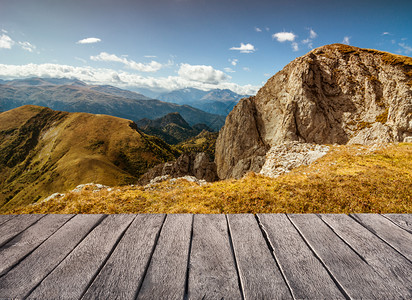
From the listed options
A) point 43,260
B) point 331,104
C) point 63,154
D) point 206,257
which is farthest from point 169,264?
point 63,154

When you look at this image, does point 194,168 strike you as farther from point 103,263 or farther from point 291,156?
point 103,263

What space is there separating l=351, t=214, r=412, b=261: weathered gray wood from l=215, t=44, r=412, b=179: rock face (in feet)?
132

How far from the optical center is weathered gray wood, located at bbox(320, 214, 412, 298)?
1590mm

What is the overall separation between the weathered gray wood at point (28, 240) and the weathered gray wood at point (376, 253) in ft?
10.5

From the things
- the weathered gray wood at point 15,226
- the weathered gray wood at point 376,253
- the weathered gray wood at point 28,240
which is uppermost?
the weathered gray wood at point 376,253

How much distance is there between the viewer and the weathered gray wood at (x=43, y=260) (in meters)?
1.50

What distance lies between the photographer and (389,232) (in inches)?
92.1

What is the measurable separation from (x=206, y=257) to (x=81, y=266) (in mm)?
1113

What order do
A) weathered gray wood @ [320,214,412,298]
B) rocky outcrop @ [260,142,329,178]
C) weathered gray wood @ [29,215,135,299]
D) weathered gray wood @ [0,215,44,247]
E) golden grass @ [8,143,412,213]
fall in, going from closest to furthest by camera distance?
weathered gray wood @ [29,215,135,299] → weathered gray wood @ [320,214,412,298] → weathered gray wood @ [0,215,44,247] → golden grass @ [8,143,412,213] → rocky outcrop @ [260,142,329,178]

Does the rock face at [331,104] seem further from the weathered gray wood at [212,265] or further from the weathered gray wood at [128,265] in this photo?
the weathered gray wood at [128,265]

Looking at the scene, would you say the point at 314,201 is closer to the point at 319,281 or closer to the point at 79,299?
the point at 319,281

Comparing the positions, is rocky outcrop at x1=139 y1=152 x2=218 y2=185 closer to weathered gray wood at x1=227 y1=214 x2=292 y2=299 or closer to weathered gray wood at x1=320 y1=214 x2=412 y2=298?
weathered gray wood at x1=320 y1=214 x2=412 y2=298

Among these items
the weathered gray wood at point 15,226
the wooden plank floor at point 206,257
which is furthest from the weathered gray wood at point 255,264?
the weathered gray wood at point 15,226

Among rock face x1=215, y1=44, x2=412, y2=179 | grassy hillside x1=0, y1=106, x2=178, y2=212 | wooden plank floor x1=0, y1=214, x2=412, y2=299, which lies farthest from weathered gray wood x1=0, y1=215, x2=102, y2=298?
grassy hillside x1=0, y1=106, x2=178, y2=212
